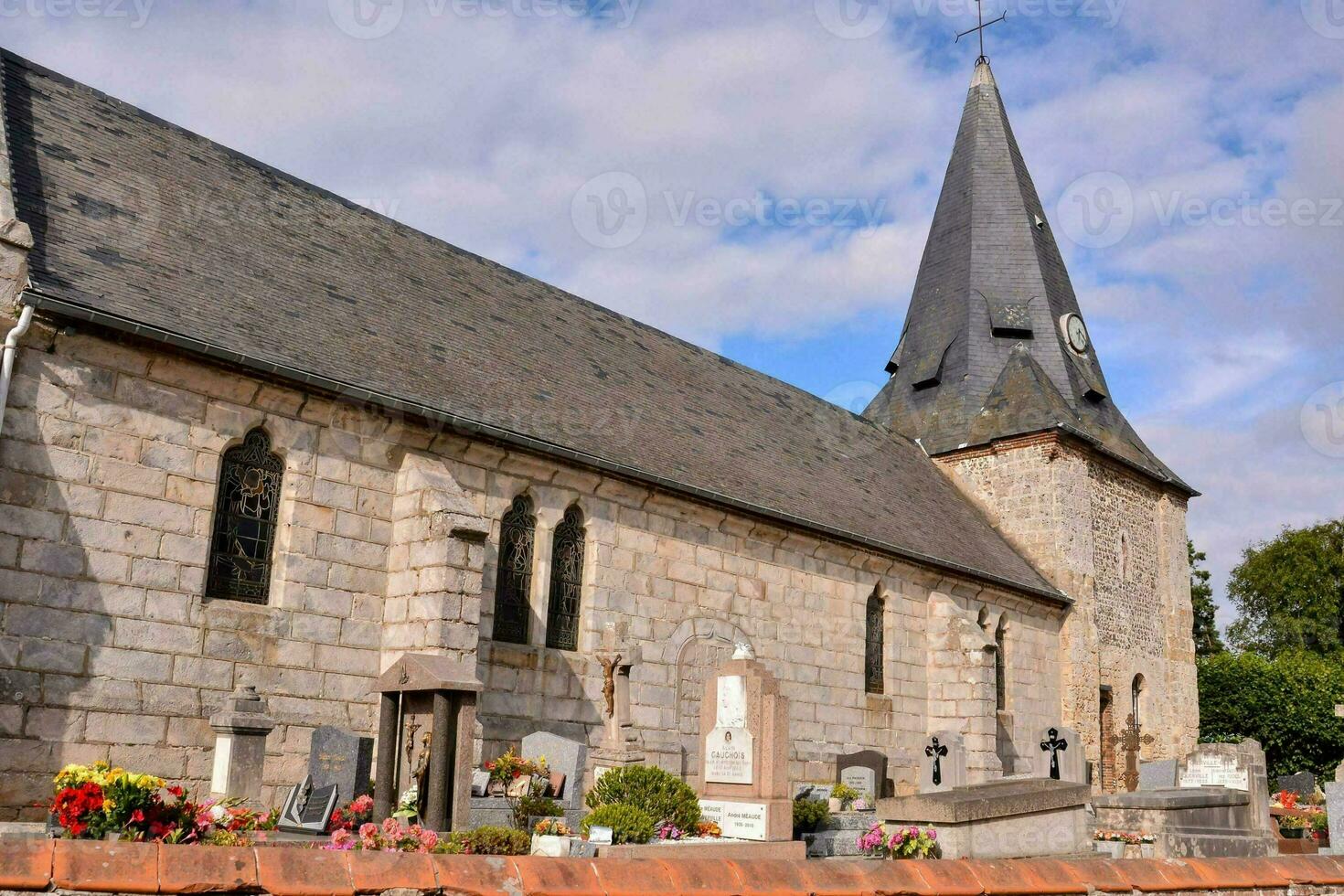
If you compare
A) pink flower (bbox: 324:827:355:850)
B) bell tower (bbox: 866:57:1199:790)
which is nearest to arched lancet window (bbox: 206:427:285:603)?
pink flower (bbox: 324:827:355:850)

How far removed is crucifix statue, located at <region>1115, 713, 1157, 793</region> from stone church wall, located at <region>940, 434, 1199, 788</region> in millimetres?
177

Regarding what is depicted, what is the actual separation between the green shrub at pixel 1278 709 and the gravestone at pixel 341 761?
2631 centimetres

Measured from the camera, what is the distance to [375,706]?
12.7 meters

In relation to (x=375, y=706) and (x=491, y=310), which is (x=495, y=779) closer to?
(x=375, y=706)

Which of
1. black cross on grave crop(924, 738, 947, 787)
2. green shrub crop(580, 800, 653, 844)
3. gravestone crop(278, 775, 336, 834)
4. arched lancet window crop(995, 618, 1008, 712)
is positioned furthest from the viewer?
arched lancet window crop(995, 618, 1008, 712)

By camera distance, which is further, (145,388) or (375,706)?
(375,706)

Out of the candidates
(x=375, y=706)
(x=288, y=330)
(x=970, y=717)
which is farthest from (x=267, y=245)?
(x=970, y=717)

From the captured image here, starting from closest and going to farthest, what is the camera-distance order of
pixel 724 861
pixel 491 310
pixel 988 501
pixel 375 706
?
pixel 724 861, pixel 375 706, pixel 491 310, pixel 988 501

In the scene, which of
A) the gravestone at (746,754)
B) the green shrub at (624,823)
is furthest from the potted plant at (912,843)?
the green shrub at (624,823)

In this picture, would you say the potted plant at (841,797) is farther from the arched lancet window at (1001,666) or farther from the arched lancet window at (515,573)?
the arched lancet window at (1001,666)

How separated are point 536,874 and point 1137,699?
25.1 meters

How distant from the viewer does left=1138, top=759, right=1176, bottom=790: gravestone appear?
17.8 meters

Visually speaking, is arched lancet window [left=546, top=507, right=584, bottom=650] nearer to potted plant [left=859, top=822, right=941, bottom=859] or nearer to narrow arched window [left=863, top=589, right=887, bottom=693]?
potted plant [left=859, top=822, right=941, bottom=859]

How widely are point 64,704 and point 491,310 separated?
Result: 949cm
